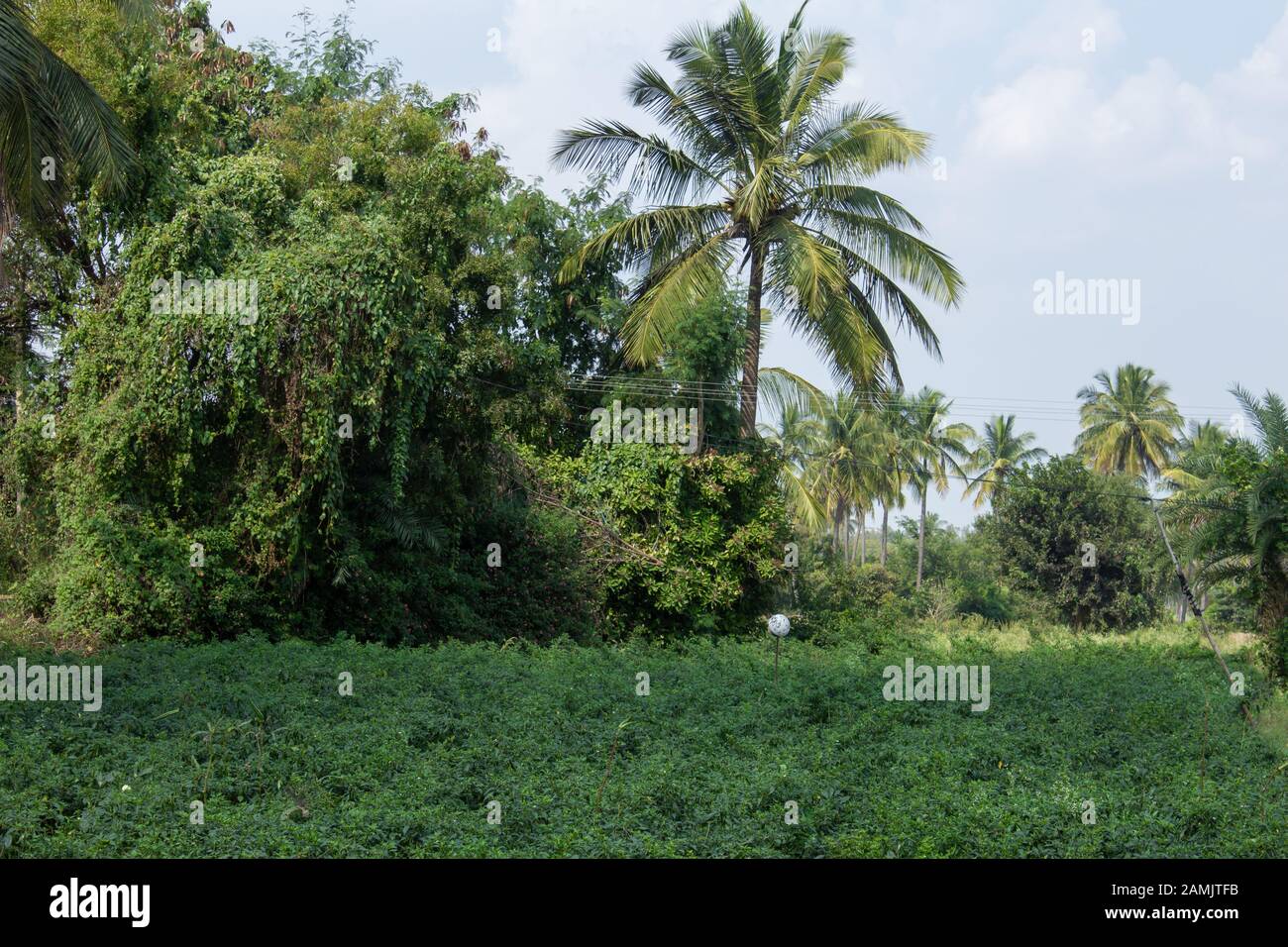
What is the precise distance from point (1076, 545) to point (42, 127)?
1182 inches

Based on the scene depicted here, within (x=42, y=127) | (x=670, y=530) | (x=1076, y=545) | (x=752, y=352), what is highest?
(x=42, y=127)

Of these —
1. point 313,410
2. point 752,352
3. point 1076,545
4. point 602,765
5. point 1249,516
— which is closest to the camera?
point 602,765

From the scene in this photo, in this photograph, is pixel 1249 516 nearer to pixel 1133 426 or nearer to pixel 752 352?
pixel 752 352

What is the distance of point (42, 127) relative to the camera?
13.9m

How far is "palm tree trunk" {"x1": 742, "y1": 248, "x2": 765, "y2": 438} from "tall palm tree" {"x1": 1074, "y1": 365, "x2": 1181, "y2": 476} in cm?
2975

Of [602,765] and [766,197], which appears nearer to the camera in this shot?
[602,765]

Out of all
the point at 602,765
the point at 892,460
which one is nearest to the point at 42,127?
the point at 602,765

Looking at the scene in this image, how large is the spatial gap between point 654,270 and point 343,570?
9.20m

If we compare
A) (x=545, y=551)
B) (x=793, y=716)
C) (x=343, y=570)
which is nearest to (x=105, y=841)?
(x=793, y=716)

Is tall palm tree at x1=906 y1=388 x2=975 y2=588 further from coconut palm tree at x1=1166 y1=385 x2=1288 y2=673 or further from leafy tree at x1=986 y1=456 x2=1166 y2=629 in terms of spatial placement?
coconut palm tree at x1=1166 y1=385 x2=1288 y2=673

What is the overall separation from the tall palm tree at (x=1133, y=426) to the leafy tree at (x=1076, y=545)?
11895mm

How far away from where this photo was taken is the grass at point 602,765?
306 inches

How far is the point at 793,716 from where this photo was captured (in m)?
12.3

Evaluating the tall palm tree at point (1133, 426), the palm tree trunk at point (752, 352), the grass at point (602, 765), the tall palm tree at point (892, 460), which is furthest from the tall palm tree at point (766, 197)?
the tall palm tree at point (1133, 426)
